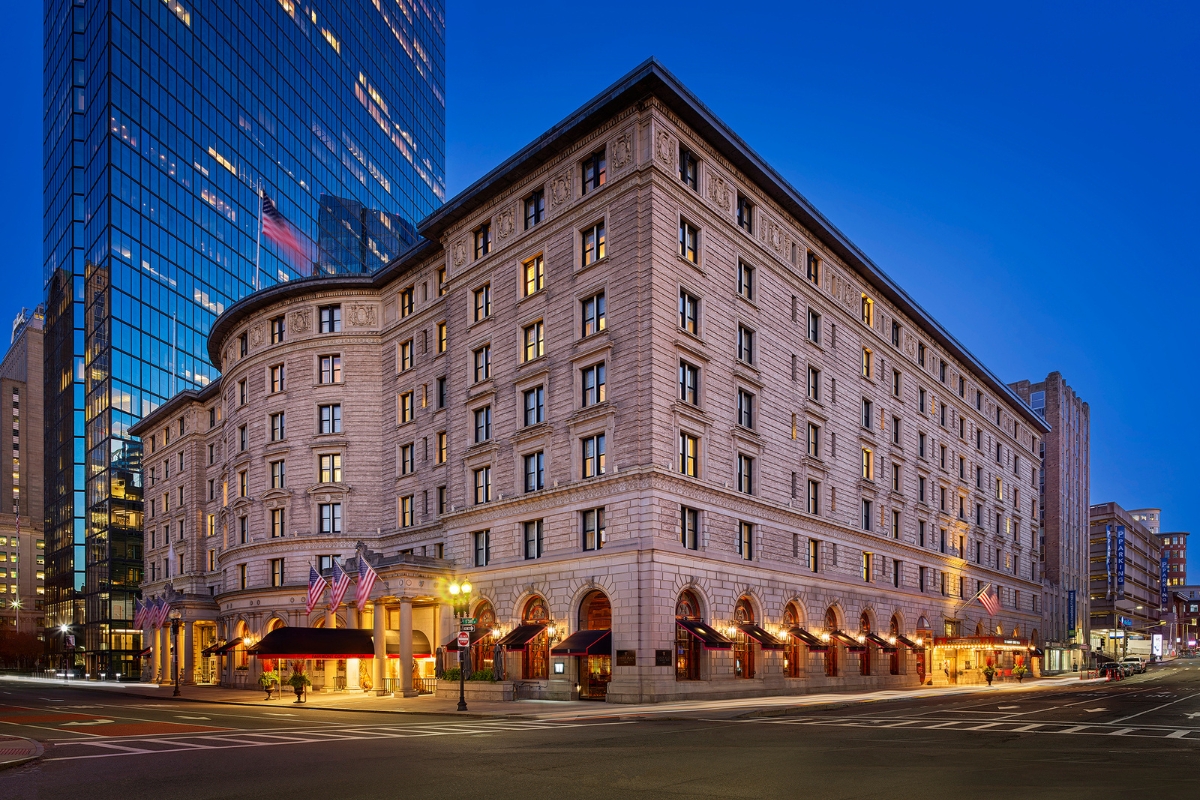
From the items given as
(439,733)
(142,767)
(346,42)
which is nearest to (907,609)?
(439,733)

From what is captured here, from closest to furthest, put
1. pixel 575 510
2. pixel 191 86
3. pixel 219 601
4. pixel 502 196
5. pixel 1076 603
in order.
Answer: pixel 575 510 → pixel 502 196 → pixel 219 601 → pixel 191 86 → pixel 1076 603

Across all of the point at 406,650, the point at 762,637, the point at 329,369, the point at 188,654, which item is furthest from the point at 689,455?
the point at 188,654

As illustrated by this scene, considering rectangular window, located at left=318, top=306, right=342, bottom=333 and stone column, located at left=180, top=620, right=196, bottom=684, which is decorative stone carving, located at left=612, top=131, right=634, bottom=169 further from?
stone column, located at left=180, top=620, right=196, bottom=684

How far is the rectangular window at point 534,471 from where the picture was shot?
157 ft

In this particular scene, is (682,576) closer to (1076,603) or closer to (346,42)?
(1076,603)

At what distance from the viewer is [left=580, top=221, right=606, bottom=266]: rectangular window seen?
46.3 metres

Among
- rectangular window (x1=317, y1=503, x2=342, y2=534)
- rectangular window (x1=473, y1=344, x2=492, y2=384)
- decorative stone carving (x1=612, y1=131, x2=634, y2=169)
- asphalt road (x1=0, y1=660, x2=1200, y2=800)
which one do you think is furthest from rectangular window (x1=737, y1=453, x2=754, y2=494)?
rectangular window (x1=317, y1=503, x2=342, y2=534)

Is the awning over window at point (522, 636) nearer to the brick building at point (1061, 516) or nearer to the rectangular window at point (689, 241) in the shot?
the rectangular window at point (689, 241)

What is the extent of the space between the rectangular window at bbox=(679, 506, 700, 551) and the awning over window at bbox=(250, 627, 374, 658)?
1930cm

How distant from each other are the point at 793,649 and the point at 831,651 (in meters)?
5.46

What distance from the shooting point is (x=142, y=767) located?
19500 millimetres

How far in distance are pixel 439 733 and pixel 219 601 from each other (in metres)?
50.1

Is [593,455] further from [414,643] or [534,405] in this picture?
[414,643]

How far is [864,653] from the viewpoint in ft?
203
